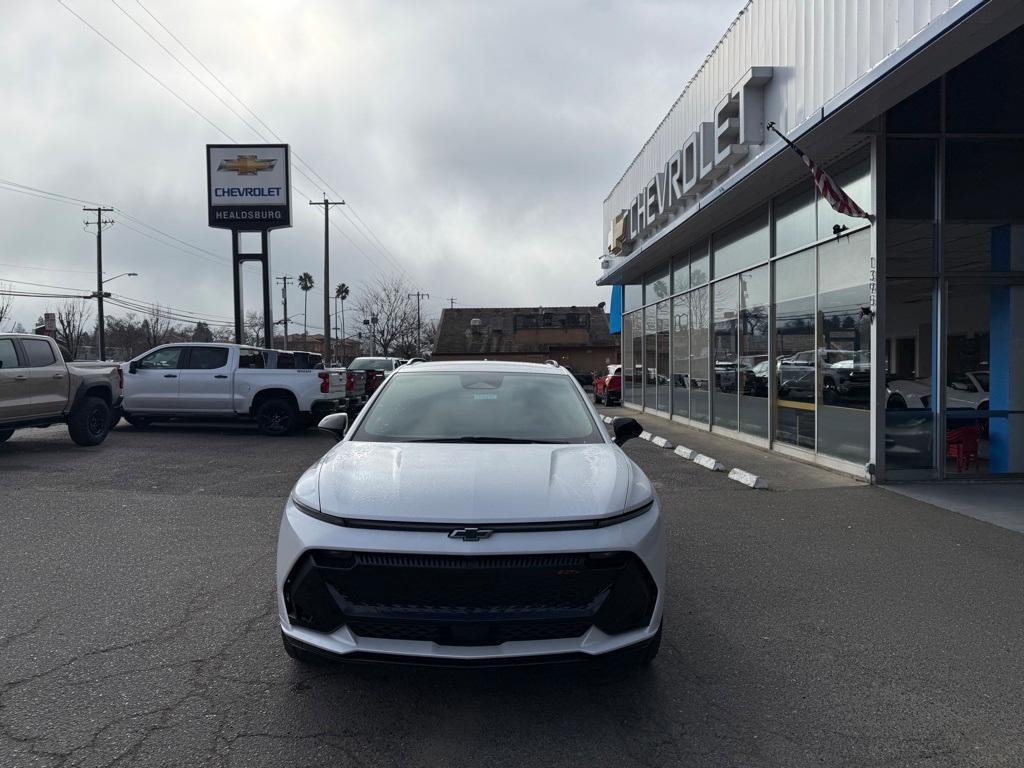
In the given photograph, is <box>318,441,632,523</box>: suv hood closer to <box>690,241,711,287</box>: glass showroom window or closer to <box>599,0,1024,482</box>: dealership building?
<box>599,0,1024,482</box>: dealership building

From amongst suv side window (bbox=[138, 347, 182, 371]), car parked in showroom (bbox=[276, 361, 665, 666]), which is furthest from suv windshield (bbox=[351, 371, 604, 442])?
suv side window (bbox=[138, 347, 182, 371])

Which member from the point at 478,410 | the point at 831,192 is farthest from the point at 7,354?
the point at 831,192

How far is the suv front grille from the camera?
10.2 ft

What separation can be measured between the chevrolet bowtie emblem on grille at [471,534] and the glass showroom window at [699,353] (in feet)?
45.2

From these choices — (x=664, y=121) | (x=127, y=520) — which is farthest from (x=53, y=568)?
(x=664, y=121)

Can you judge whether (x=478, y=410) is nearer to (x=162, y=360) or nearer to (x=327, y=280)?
(x=162, y=360)

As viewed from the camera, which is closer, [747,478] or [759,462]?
[747,478]

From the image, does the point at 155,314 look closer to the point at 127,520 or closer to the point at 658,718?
the point at 127,520

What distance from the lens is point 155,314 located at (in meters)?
70.8

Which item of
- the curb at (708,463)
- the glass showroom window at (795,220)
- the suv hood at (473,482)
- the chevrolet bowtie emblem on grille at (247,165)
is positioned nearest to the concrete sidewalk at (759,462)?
the curb at (708,463)

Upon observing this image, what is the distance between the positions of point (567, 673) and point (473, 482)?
114cm

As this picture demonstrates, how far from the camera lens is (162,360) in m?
15.0

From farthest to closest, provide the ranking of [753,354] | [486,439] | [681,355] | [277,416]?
[681,355] → [277,416] → [753,354] → [486,439]

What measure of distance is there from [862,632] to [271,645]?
344 cm
